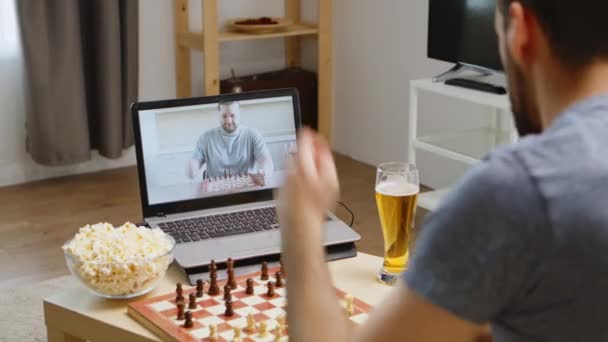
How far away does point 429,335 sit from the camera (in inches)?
28.9

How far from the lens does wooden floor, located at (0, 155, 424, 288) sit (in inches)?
130

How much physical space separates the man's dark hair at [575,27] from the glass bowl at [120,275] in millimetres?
1025

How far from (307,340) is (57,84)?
345 cm

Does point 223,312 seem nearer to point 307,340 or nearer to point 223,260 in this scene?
point 223,260

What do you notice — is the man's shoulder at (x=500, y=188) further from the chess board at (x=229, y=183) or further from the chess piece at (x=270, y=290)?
the chess board at (x=229, y=183)

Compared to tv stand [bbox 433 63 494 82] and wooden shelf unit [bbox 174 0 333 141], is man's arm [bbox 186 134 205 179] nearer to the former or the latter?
tv stand [bbox 433 63 494 82]

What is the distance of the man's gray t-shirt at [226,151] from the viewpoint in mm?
1964

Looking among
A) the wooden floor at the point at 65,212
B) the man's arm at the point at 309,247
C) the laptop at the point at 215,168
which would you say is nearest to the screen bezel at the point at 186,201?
the laptop at the point at 215,168

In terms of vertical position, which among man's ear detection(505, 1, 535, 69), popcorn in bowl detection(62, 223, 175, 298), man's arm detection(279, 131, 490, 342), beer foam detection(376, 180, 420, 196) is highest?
man's ear detection(505, 1, 535, 69)

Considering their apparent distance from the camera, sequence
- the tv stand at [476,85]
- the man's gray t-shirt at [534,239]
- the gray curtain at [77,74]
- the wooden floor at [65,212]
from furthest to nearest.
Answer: the gray curtain at [77,74] < the tv stand at [476,85] < the wooden floor at [65,212] < the man's gray t-shirt at [534,239]

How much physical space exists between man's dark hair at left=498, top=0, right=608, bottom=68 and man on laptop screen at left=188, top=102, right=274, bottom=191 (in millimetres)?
1271

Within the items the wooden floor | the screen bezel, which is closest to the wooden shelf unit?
the wooden floor

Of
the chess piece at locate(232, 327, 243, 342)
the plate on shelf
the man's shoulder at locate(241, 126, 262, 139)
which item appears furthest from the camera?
the plate on shelf

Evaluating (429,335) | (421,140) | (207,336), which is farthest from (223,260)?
(421,140)
